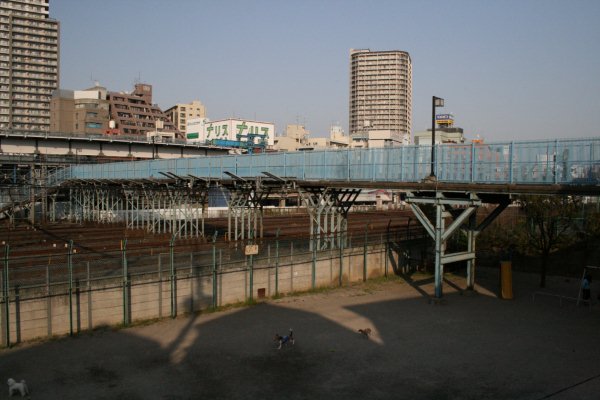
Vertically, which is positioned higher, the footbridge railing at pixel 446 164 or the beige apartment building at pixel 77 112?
the beige apartment building at pixel 77 112

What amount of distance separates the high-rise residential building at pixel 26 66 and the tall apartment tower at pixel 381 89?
100m

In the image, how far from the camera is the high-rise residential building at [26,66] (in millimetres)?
125062

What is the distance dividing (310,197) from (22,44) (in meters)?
127

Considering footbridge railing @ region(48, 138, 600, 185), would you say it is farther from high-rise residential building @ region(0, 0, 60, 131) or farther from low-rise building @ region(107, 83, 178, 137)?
high-rise residential building @ region(0, 0, 60, 131)

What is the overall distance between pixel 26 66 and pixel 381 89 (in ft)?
382

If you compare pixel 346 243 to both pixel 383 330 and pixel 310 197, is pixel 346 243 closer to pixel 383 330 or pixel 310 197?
pixel 310 197

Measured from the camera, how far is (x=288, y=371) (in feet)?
51.2

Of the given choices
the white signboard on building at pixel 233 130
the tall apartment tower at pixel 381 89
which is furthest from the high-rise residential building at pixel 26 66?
the tall apartment tower at pixel 381 89

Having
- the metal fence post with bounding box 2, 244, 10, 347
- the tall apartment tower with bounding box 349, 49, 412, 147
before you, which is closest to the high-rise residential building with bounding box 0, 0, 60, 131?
the tall apartment tower with bounding box 349, 49, 412, 147

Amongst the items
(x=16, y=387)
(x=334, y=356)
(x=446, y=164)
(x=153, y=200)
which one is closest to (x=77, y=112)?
(x=153, y=200)

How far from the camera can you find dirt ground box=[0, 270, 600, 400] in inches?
558

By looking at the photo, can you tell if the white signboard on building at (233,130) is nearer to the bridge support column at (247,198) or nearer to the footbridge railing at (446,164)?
the bridge support column at (247,198)

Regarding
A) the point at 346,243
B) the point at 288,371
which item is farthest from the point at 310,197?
the point at 288,371

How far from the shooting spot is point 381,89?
18888 centimetres
